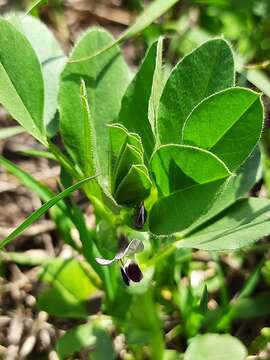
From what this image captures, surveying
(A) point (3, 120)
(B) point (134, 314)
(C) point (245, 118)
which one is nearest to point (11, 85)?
(C) point (245, 118)

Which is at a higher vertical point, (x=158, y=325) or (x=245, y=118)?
(x=245, y=118)

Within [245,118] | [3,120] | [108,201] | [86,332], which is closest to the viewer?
[245,118]

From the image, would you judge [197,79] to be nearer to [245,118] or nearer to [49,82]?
[245,118]

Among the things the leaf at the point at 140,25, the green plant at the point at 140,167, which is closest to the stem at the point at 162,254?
the green plant at the point at 140,167

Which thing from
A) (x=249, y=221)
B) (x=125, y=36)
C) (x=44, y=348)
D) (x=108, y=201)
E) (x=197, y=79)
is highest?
(x=125, y=36)

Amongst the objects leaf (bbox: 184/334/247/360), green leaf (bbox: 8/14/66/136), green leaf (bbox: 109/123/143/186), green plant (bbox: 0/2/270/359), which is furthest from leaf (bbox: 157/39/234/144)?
leaf (bbox: 184/334/247/360)

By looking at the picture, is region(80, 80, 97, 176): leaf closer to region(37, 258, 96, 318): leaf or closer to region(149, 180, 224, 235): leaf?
region(149, 180, 224, 235): leaf
